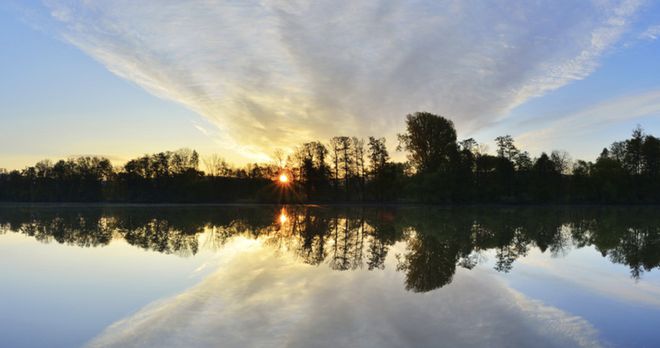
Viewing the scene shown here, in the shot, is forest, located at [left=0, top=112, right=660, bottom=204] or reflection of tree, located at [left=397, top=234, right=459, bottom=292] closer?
reflection of tree, located at [left=397, top=234, right=459, bottom=292]

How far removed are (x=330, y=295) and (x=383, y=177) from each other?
71.1 metres

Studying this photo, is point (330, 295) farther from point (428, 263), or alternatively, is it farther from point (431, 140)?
point (431, 140)

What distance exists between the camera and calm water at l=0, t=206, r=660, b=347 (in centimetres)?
729

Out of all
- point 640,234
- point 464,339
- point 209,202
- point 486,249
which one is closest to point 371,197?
point 209,202

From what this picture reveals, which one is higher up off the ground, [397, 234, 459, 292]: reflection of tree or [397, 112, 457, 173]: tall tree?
[397, 112, 457, 173]: tall tree

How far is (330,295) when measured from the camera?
10.1m

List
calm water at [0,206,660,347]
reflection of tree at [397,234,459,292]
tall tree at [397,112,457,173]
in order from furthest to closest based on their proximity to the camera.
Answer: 1. tall tree at [397,112,457,173]
2. reflection of tree at [397,234,459,292]
3. calm water at [0,206,660,347]

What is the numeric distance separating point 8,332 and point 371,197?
7708 cm

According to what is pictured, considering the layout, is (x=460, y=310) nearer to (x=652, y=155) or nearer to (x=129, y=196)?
(x=652, y=155)

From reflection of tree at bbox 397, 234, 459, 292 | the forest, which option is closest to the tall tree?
the forest

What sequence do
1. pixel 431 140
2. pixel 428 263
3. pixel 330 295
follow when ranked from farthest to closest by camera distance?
1. pixel 431 140
2. pixel 428 263
3. pixel 330 295

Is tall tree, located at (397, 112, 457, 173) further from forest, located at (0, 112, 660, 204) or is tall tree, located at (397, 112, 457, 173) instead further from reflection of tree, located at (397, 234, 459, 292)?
reflection of tree, located at (397, 234, 459, 292)

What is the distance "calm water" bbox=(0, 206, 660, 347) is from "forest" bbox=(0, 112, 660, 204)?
51.1m

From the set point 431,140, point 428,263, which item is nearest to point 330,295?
point 428,263
